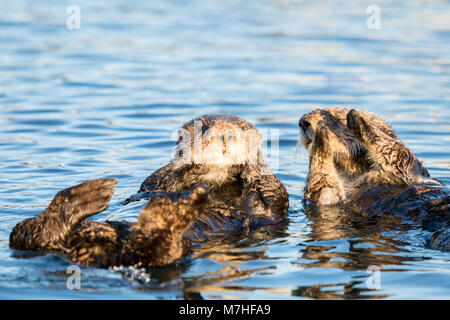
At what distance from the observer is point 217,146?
4.91 meters

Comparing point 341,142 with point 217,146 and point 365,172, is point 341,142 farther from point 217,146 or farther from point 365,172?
point 217,146

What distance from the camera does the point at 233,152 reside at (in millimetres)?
4965

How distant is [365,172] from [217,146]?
61.5 inches

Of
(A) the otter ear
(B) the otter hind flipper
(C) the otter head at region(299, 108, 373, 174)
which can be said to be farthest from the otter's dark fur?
(C) the otter head at region(299, 108, 373, 174)

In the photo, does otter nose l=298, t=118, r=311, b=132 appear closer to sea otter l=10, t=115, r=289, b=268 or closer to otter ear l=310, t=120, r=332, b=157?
otter ear l=310, t=120, r=332, b=157

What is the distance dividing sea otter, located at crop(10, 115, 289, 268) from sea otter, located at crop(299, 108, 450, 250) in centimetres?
73

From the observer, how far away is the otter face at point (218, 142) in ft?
16.1

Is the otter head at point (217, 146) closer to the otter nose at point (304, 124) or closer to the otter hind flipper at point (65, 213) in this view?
the otter nose at point (304, 124)

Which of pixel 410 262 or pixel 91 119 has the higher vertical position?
pixel 91 119

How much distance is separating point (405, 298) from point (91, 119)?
20.0 feet

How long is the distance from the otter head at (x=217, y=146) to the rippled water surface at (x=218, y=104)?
1.84ft

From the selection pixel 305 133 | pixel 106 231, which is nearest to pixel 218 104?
pixel 305 133

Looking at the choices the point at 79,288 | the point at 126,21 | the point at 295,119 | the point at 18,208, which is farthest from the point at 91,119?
the point at 126,21
